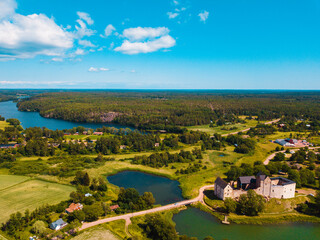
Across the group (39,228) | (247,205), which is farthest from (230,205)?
(39,228)

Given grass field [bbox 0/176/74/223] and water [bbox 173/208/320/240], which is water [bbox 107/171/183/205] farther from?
grass field [bbox 0/176/74/223]

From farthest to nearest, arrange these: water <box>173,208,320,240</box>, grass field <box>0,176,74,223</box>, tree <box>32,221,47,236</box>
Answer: grass field <box>0,176,74,223</box> < water <box>173,208,320,240</box> < tree <box>32,221,47,236</box>

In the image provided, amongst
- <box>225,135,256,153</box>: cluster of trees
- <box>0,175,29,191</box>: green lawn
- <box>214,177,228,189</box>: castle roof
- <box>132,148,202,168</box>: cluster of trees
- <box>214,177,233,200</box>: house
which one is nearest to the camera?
<box>214,177,228,189</box>: castle roof

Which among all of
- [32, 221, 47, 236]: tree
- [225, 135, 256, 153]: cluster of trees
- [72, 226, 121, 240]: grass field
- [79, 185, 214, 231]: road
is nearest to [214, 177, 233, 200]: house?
[79, 185, 214, 231]: road

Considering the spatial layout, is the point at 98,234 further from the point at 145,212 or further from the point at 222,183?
the point at 222,183

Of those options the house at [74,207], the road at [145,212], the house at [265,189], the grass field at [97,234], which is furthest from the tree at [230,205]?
the house at [74,207]

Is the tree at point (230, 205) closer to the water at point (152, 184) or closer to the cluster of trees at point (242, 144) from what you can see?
the water at point (152, 184)

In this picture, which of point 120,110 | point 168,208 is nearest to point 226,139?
point 168,208

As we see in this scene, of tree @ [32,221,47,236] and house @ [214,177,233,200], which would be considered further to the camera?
house @ [214,177,233,200]
